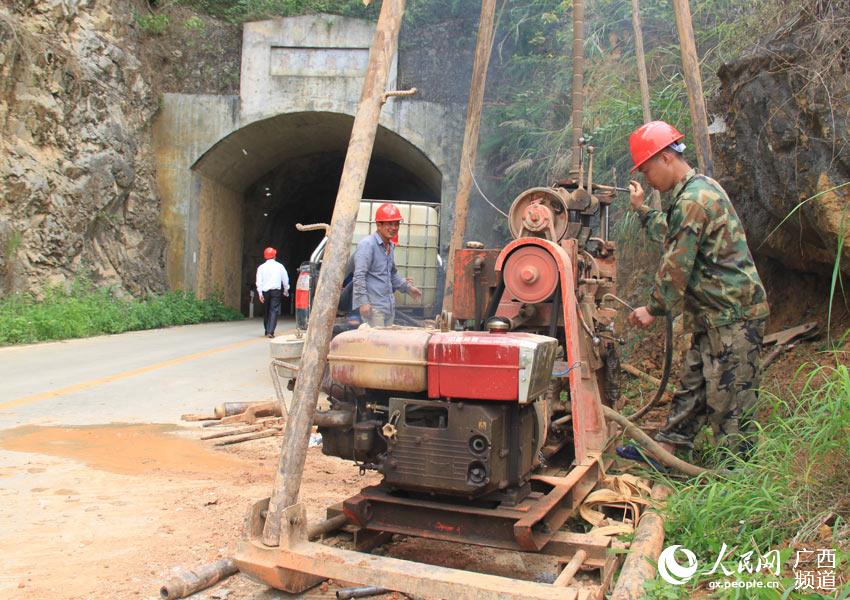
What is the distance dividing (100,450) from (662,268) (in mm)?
4156

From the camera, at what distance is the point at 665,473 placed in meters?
4.57

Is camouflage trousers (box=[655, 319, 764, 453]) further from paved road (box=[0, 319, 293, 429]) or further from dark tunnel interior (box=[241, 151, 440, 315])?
dark tunnel interior (box=[241, 151, 440, 315])

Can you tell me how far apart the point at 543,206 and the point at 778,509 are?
6.80 ft

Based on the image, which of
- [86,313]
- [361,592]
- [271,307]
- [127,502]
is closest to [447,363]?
[361,592]

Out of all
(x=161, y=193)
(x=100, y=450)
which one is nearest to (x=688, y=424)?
(x=100, y=450)

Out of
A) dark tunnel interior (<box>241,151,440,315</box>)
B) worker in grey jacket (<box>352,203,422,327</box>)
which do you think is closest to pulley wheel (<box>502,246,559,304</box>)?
worker in grey jacket (<box>352,203,422,327</box>)

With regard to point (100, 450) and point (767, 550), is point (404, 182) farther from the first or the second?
point (767, 550)

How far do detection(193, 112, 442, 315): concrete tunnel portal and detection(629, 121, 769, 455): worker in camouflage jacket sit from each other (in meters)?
14.5

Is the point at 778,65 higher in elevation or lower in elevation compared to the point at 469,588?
higher

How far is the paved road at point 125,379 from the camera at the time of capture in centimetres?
708

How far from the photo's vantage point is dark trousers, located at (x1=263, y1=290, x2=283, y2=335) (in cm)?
1507

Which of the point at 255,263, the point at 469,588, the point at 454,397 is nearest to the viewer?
the point at 469,588

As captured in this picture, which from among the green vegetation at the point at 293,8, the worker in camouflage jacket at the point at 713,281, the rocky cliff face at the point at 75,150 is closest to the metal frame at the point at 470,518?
the worker in camouflage jacket at the point at 713,281

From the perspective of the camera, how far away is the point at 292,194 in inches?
1022
